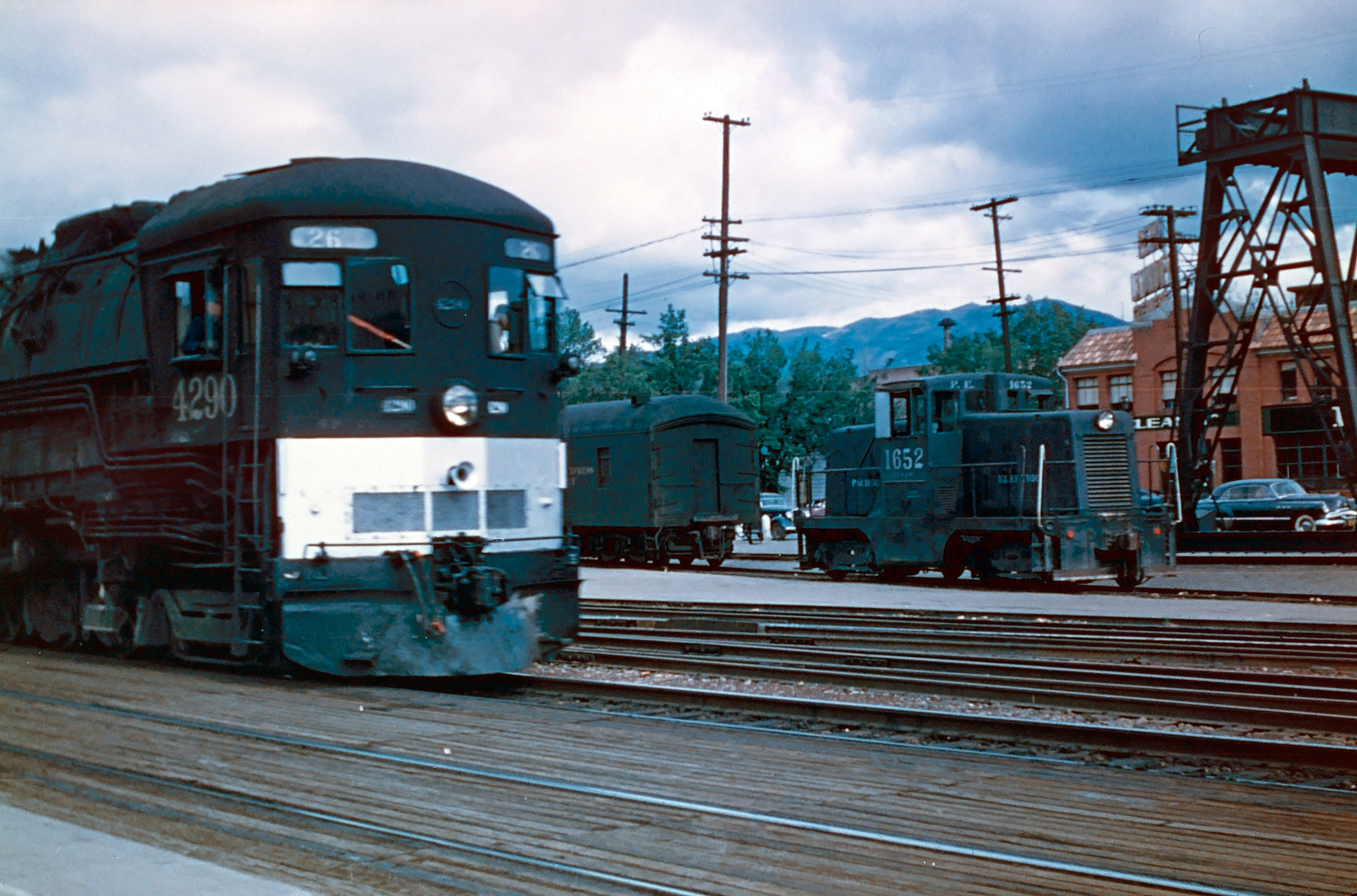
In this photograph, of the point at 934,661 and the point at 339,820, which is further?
the point at 934,661

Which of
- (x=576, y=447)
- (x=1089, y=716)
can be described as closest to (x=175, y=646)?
(x=1089, y=716)

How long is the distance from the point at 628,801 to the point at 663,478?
1923 centimetres

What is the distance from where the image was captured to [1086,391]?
55125mm

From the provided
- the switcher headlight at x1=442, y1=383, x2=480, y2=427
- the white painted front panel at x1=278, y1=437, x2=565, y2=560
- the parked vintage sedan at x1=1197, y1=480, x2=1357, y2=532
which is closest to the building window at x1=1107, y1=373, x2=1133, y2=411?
the parked vintage sedan at x1=1197, y1=480, x2=1357, y2=532

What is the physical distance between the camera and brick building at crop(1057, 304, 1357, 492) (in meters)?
39.0

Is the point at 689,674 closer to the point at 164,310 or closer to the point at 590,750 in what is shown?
the point at 590,750

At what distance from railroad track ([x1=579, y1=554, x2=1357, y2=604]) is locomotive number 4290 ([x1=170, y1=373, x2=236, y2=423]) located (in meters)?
12.1

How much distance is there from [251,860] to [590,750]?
2474 mm

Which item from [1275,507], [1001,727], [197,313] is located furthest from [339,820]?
[1275,507]

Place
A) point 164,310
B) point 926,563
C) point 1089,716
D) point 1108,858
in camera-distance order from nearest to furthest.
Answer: point 1108,858 < point 1089,716 < point 164,310 < point 926,563

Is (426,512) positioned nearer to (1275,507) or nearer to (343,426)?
(343,426)

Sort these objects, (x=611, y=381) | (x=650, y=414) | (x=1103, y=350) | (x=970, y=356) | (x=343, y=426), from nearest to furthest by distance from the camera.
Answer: (x=343, y=426) < (x=650, y=414) < (x=611, y=381) < (x=1103, y=350) < (x=970, y=356)

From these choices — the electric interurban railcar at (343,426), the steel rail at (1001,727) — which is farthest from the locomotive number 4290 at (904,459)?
the steel rail at (1001,727)

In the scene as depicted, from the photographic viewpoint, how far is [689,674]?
11.0 m
